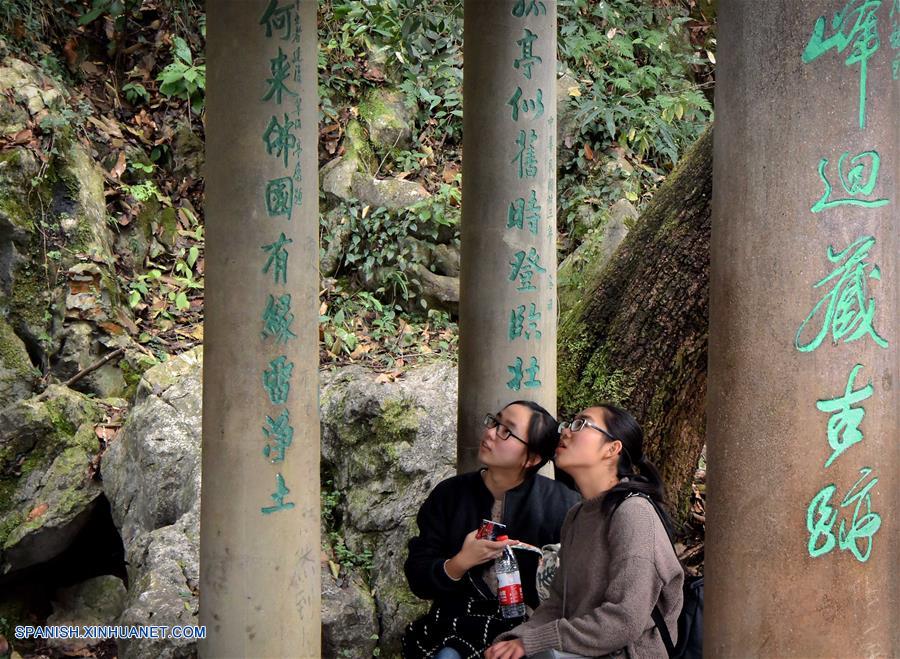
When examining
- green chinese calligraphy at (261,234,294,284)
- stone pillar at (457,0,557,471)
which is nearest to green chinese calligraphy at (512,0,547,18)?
stone pillar at (457,0,557,471)

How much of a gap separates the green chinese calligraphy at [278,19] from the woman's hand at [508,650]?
2389mm

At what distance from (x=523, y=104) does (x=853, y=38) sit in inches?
104

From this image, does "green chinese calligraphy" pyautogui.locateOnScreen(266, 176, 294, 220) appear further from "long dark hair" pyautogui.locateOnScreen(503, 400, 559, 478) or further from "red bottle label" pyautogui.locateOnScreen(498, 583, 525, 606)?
"red bottle label" pyautogui.locateOnScreen(498, 583, 525, 606)

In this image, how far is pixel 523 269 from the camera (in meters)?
5.19

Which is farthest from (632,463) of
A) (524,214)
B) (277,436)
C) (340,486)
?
(340,486)

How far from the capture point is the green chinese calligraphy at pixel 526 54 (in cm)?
510

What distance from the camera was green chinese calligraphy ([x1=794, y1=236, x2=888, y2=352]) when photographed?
2.64m

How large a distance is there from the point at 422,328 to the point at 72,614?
3661 millimetres

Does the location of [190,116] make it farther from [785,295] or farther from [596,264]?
[785,295]

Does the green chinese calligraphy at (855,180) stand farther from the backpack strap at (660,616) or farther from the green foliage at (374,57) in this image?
the green foliage at (374,57)

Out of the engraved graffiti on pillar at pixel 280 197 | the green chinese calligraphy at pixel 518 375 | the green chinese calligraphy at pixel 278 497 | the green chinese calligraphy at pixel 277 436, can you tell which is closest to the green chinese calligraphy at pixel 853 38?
the engraved graffiti on pillar at pixel 280 197

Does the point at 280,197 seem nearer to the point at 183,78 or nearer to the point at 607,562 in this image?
the point at 607,562

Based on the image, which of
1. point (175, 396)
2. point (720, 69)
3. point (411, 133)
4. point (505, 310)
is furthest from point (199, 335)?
point (720, 69)

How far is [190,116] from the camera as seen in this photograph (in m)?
9.81
